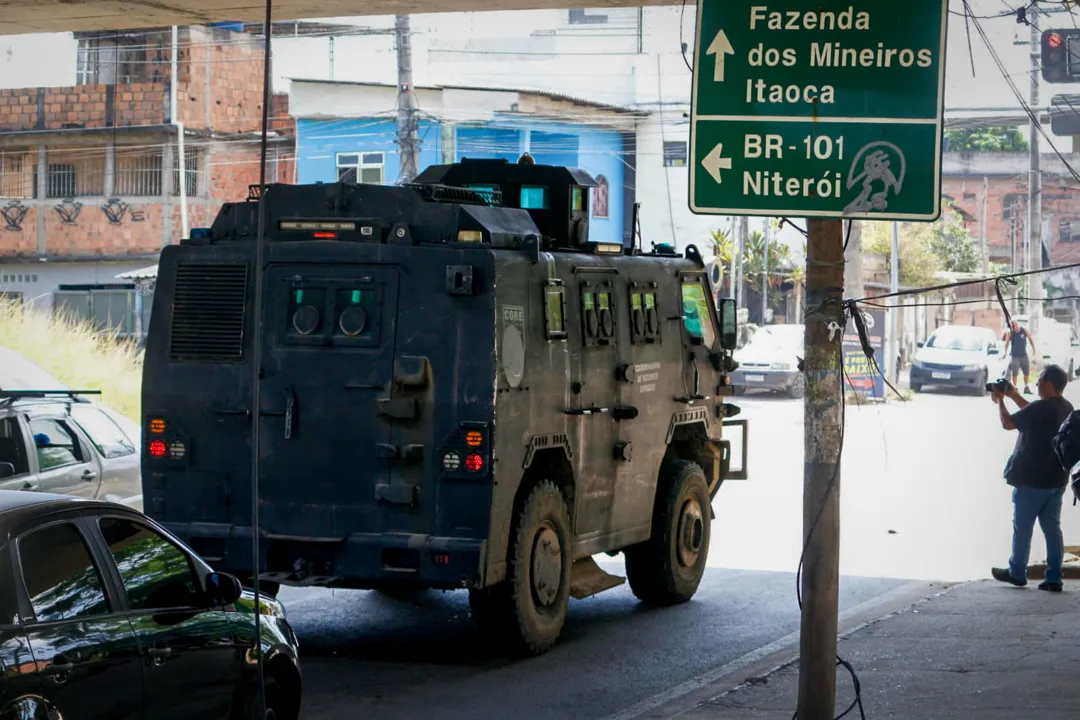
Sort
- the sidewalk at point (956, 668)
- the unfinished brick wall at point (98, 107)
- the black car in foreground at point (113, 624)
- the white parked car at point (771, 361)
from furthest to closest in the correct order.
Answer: the unfinished brick wall at point (98, 107) → the white parked car at point (771, 361) → the sidewalk at point (956, 668) → the black car in foreground at point (113, 624)

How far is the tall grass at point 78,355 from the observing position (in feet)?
84.8

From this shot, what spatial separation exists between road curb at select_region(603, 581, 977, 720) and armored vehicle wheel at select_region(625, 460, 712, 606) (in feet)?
4.50

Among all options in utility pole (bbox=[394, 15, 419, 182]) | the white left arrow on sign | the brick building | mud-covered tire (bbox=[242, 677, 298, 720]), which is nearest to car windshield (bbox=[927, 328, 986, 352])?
utility pole (bbox=[394, 15, 419, 182])

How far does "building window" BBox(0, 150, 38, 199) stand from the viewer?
39.8m

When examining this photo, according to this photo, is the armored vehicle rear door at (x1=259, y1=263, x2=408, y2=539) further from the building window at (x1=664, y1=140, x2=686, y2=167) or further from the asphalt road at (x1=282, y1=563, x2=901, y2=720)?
the building window at (x1=664, y1=140, x2=686, y2=167)

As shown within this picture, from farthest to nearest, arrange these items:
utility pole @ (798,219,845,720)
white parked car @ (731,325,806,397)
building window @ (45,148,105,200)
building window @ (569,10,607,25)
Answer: building window @ (569,10,607,25) → building window @ (45,148,105,200) → white parked car @ (731,325,806,397) → utility pole @ (798,219,845,720)

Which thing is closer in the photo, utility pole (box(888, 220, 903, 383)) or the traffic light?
the traffic light

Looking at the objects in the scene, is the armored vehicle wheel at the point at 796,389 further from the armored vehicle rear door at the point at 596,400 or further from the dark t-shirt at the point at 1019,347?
the armored vehicle rear door at the point at 596,400

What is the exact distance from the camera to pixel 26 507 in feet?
19.1

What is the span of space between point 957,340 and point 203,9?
2870 centimetres

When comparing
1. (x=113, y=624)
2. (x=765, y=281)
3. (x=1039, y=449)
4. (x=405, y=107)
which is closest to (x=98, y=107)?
(x=405, y=107)

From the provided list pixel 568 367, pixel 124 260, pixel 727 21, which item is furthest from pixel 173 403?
pixel 124 260

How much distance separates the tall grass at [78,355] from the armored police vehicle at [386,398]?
1437 centimetres

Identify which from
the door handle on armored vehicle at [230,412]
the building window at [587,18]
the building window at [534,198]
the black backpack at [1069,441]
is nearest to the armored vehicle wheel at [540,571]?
the door handle on armored vehicle at [230,412]
